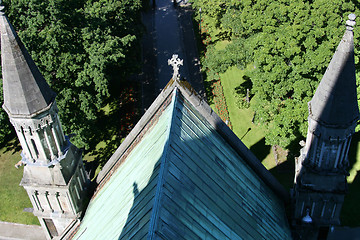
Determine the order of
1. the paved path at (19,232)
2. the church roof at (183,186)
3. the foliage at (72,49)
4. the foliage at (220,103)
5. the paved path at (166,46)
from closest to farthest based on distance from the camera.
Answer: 1. the church roof at (183,186)
2. the foliage at (72,49)
3. the paved path at (19,232)
4. the foliage at (220,103)
5. the paved path at (166,46)

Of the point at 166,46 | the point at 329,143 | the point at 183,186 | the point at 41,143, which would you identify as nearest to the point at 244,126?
the point at 166,46

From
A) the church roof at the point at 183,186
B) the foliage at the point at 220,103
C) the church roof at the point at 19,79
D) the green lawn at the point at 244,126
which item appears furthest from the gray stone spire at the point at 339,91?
the foliage at the point at 220,103

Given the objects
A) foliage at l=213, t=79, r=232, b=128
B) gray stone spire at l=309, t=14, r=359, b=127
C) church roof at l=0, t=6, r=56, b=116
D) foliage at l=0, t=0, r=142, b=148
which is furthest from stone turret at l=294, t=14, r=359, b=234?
foliage at l=213, t=79, r=232, b=128

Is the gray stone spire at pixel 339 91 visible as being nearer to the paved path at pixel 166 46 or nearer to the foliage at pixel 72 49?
the foliage at pixel 72 49

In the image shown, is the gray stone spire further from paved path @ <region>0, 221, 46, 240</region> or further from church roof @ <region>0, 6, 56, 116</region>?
paved path @ <region>0, 221, 46, 240</region>

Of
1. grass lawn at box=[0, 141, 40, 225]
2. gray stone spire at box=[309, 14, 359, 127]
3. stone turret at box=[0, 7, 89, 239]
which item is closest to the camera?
gray stone spire at box=[309, 14, 359, 127]

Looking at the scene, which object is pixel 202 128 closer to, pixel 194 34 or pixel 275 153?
pixel 275 153
